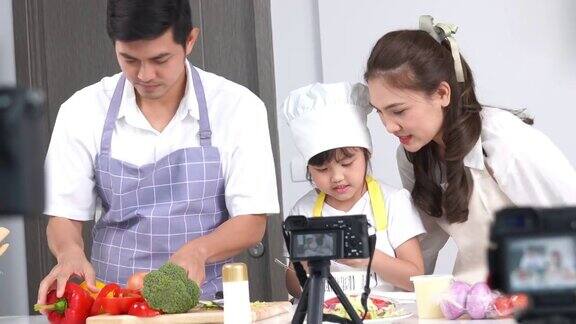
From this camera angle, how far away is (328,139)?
2520 millimetres

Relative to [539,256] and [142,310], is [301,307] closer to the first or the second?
[142,310]

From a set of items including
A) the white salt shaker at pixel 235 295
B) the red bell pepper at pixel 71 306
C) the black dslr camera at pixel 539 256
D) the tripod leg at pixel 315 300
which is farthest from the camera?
the red bell pepper at pixel 71 306

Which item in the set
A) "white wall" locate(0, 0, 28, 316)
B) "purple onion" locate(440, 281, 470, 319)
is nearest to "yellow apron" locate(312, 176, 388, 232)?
"purple onion" locate(440, 281, 470, 319)

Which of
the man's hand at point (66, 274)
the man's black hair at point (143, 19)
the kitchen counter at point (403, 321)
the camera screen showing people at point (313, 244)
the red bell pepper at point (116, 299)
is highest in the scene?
the man's black hair at point (143, 19)

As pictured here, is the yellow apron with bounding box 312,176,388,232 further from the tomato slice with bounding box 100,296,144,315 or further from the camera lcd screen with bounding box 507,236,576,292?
Answer: the camera lcd screen with bounding box 507,236,576,292

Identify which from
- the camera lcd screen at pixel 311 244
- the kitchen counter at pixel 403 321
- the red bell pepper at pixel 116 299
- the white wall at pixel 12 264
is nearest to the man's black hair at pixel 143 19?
the red bell pepper at pixel 116 299

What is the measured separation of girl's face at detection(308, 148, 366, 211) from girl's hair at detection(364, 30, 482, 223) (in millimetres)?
175

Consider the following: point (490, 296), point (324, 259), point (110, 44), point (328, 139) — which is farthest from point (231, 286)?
point (110, 44)

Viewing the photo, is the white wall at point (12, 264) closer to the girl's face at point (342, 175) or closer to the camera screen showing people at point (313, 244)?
the girl's face at point (342, 175)

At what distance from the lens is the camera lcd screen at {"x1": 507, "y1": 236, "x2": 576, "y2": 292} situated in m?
0.65

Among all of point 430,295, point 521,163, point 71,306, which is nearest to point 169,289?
point 71,306

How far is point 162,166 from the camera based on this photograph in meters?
2.33

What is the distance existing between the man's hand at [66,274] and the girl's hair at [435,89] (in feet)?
2.77

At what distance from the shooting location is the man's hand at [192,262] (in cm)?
205
